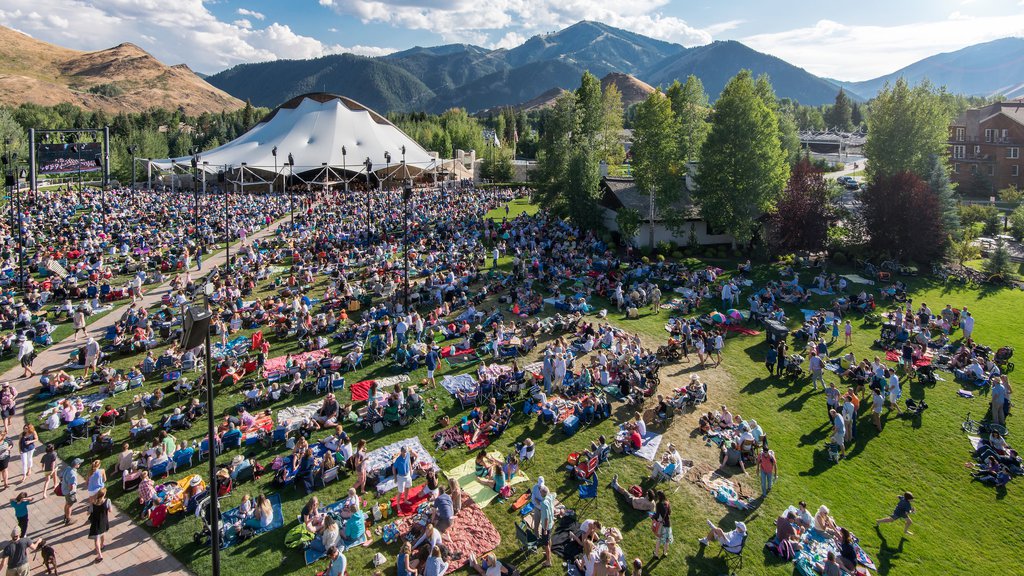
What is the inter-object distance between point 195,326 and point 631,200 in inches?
1197

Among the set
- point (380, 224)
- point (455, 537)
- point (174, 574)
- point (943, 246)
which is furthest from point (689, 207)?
point (174, 574)

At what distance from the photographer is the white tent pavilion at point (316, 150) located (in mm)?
62562

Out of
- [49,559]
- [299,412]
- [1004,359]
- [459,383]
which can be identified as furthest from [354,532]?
[1004,359]

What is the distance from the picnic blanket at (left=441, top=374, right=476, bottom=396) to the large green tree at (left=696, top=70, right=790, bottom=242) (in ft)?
68.2

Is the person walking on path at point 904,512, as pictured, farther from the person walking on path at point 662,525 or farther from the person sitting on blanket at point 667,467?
the person walking on path at point 662,525

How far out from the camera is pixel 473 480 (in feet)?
39.1

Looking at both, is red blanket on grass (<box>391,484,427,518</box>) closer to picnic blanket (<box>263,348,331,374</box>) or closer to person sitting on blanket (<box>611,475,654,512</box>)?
person sitting on blanket (<box>611,475,654,512</box>)

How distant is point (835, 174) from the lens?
250ft

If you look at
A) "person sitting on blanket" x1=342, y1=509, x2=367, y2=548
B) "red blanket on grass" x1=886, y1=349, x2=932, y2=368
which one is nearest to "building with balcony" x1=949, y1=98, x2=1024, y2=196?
"red blanket on grass" x1=886, y1=349, x2=932, y2=368

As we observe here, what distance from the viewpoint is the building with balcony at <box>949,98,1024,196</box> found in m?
55.1

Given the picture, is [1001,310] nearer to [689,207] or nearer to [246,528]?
[689,207]

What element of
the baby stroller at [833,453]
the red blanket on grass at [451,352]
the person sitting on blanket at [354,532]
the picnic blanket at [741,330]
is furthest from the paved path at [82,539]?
the picnic blanket at [741,330]

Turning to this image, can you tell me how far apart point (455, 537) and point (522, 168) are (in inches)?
2753

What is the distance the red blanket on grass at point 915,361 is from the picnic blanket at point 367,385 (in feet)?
50.4
